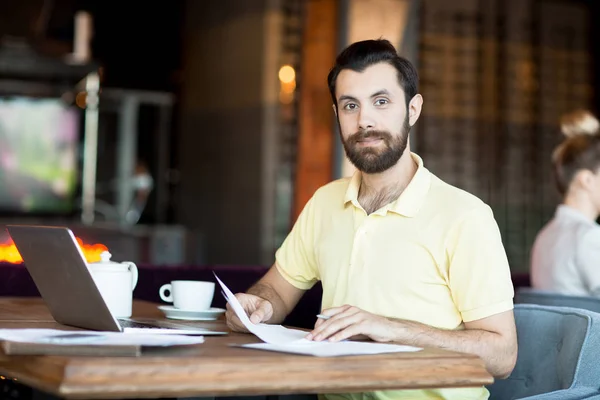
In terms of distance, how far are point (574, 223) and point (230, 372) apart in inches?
84.4

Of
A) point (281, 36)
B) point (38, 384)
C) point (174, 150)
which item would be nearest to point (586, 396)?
point (38, 384)

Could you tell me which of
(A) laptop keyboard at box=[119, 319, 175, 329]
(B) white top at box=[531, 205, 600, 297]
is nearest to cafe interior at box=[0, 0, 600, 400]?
(B) white top at box=[531, 205, 600, 297]

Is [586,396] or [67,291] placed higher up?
[67,291]

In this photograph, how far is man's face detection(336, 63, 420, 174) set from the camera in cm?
202

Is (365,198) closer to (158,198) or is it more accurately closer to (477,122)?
(477,122)

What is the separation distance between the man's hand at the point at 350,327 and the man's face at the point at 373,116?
0.47m

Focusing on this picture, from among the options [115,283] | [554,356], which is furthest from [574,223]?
[115,283]

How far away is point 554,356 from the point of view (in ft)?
Answer: 7.12

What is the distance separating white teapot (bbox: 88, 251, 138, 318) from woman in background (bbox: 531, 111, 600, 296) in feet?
5.29

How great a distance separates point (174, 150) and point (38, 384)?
27.8ft

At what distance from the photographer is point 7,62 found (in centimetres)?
680

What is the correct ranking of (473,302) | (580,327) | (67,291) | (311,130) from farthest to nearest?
1. (311,130)
2. (580,327)
3. (473,302)
4. (67,291)

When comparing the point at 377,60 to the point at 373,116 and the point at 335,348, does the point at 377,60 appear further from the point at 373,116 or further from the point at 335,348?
the point at 335,348

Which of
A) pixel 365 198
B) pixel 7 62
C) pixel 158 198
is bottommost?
pixel 158 198
